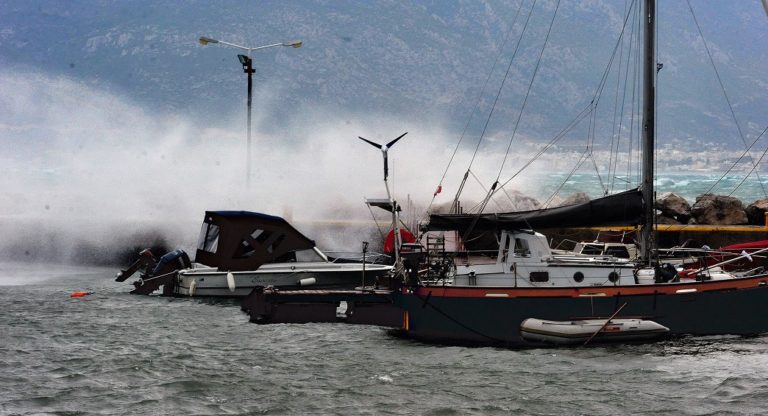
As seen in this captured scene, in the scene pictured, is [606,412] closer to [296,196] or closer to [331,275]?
[331,275]

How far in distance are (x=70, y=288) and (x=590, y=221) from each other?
22.6 metres

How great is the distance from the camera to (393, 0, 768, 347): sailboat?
2836cm

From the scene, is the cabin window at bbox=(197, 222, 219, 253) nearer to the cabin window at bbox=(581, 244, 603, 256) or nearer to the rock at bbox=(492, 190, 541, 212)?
the cabin window at bbox=(581, 244, 603, 256)

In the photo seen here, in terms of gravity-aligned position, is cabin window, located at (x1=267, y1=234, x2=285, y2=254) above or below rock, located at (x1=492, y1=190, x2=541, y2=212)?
below

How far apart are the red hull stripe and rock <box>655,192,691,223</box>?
25.4 metres

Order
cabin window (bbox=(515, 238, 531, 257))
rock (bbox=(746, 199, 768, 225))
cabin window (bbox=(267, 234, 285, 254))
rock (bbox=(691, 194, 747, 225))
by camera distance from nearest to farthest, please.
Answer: cabin window (bbox=(515, 238, 531, 257)) < cabin window (bbox=(267, 234, 285, 254)) < rock (bbox=(746, 199, 768, 225)) < rock (bbox=(691, 194, 747, 225))

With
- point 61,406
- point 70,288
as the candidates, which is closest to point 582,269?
point 61,406

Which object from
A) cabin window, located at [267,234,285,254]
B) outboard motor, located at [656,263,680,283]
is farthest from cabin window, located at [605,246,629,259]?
cabin window, located at [267,234,285,254]

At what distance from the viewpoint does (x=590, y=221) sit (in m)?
30.0

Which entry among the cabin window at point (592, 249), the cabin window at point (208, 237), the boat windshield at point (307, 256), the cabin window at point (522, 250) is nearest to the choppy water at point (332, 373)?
the cabin window at point (522, 250)

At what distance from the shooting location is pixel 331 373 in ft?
84.3

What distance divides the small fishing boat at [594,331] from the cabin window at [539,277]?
140 cm

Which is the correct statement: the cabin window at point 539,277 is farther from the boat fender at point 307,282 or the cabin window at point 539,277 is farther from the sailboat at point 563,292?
Answer: the boat fender at point 307,282

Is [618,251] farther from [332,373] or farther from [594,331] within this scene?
[332,373]
